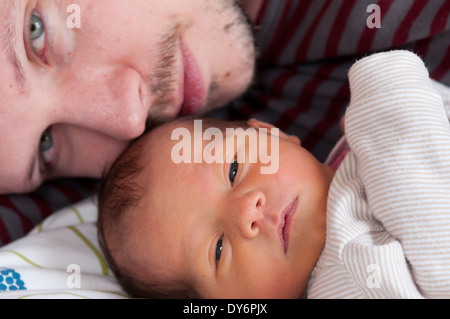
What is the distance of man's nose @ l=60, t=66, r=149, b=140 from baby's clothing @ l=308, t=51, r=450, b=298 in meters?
0.52

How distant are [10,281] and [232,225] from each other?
1.82 feet

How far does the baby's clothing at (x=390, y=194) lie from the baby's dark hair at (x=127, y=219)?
352 mm

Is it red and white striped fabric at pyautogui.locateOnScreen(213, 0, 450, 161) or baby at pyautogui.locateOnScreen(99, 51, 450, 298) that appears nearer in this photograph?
baby at pyautogui.locateOnScreen(99, 51, 450, 298)

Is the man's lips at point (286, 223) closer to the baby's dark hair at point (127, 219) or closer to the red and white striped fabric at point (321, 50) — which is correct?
the baby's dark hair at point (127, 219)

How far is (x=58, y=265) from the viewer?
4.11 feet

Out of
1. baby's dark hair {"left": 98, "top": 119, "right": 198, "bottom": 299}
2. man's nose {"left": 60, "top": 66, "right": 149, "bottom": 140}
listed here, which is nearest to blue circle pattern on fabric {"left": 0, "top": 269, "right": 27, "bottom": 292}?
baby's dark hair {"left": 98, "top": 119, "right": 198, "bottom": 299}

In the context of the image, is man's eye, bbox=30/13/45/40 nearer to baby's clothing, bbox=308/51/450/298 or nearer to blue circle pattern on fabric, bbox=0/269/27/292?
blue circle pattern on fabric, bbox=0/269/27/292

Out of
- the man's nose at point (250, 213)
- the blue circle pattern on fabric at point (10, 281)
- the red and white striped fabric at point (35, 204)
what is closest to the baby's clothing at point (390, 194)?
the man's nose at point (250, 213)

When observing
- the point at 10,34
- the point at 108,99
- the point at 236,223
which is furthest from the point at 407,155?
the point at 10,34

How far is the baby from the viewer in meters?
0.91

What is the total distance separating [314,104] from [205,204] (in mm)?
608

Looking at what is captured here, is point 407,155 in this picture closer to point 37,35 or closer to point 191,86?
point 191,86

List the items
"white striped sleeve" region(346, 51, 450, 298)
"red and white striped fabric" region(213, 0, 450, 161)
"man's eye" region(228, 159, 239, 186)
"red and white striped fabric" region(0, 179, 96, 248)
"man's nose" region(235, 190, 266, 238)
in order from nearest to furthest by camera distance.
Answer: "white striped sleeve" region(346, 51, 450, 298), "man's nose" region(235, 190, 266, 238), "man's eye" region(228, 159, 239, 186), "red and white striped fabric" region(213, 0, 450, 161), "red and white striped fabric" region(0, 179, 96, 248)

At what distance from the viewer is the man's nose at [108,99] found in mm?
1187
